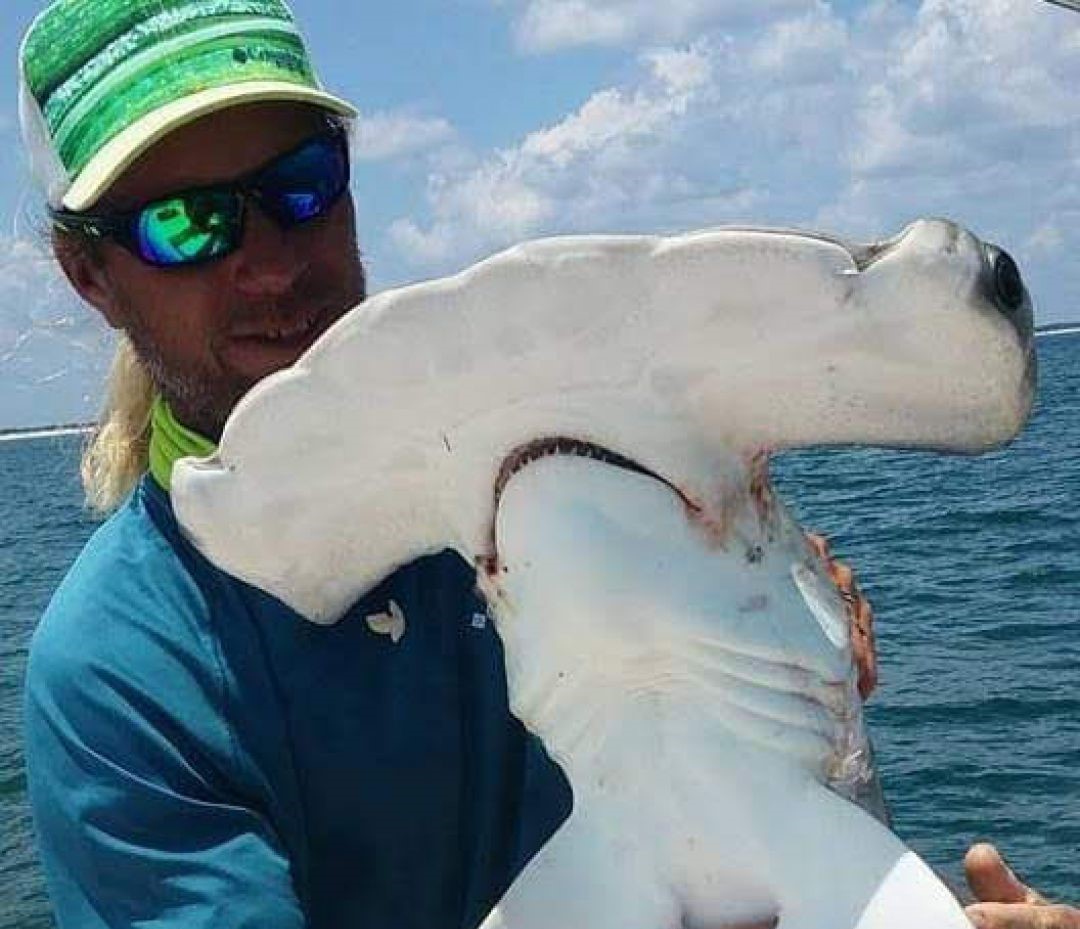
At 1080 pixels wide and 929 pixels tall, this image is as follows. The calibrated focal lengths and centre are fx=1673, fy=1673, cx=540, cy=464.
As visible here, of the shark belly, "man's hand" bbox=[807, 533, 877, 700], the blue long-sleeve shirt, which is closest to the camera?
the shark belly

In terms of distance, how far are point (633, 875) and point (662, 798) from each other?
81 millimetres

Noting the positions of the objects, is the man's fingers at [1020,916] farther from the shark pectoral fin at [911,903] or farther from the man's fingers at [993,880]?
the shark pectoral fin at [911,903]

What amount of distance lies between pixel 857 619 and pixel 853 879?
0.36m

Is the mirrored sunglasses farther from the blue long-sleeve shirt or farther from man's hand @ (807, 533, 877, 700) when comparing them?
man's hand @ (807, 533, 877, 700)

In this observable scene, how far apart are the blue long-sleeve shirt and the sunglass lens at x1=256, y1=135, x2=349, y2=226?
0.40 meters

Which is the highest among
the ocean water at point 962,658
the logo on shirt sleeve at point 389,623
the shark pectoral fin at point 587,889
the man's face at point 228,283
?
the man's face at point 228,283

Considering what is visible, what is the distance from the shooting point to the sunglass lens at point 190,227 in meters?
1.96

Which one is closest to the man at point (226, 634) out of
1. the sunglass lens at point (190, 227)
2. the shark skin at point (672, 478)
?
the sunglass lens at point (190, 227)

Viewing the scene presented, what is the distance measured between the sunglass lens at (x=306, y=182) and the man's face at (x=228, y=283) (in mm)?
15

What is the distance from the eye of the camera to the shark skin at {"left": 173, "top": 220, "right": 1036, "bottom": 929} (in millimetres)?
1338

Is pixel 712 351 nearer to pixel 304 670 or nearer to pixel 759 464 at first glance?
pixel 759 464

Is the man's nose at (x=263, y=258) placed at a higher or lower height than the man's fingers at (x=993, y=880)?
higher

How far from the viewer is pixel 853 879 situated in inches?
55.3

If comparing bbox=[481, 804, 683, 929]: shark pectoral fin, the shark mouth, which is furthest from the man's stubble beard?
bbox=[481, 804, 683, 929]: shark pectoral fin
